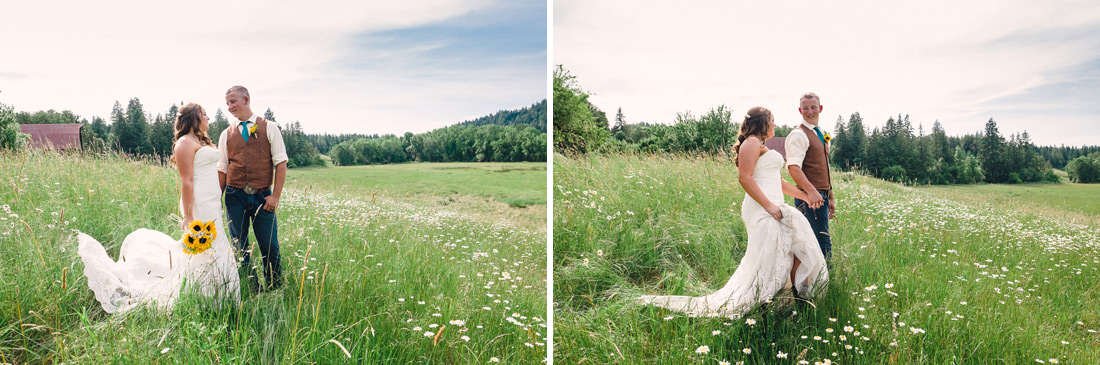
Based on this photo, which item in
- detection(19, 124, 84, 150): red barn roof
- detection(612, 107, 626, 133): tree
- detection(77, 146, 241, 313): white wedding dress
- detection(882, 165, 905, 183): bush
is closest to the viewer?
detection(77, 146, 241, 313): white wedding dress

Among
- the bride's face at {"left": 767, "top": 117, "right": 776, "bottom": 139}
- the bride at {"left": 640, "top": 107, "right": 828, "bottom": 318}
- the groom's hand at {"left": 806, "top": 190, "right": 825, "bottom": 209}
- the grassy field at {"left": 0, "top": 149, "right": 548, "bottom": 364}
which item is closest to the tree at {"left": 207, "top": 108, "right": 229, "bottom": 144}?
the grassy field at {"left": 0, "top": 149, "right": 548, "bottom": 364}

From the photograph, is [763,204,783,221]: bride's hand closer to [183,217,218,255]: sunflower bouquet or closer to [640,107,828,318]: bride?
[640,107,828,318]: bride

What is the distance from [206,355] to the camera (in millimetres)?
2123

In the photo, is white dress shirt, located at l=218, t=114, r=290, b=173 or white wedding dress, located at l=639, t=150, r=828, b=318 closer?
white wedding dress, located at l=639, t=150, r=828, b=318

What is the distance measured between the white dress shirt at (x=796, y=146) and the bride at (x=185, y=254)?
308cm

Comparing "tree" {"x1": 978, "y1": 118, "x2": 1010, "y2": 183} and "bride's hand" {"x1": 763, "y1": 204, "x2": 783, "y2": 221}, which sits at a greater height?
"tree" {"x1": 978, "y1": 118, "x2": 1010, "y2": 183}

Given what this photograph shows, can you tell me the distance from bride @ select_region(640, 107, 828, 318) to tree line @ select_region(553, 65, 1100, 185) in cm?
55

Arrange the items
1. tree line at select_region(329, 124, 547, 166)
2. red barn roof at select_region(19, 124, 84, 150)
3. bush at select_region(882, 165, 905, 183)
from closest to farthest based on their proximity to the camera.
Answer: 1. red barn roof at select_region(19, 124, 84, 150)
2. bush at select_region(882, 165, 905, 183)
3. tree line at select_region(329, 124, 547, 166)

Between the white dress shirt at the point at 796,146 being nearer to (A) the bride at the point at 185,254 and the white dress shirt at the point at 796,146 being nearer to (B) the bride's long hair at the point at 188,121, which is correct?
(A) the bride at the point at 185,254

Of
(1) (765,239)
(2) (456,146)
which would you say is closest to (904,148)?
(1) (765,239)

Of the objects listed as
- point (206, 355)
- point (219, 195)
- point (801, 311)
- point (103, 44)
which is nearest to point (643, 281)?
point (801, 311)

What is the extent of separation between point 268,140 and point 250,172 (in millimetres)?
215

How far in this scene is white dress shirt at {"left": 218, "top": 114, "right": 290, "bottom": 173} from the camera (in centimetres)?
302

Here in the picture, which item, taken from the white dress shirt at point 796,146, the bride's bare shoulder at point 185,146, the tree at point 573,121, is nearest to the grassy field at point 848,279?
the white dress shirt at point 796,146
